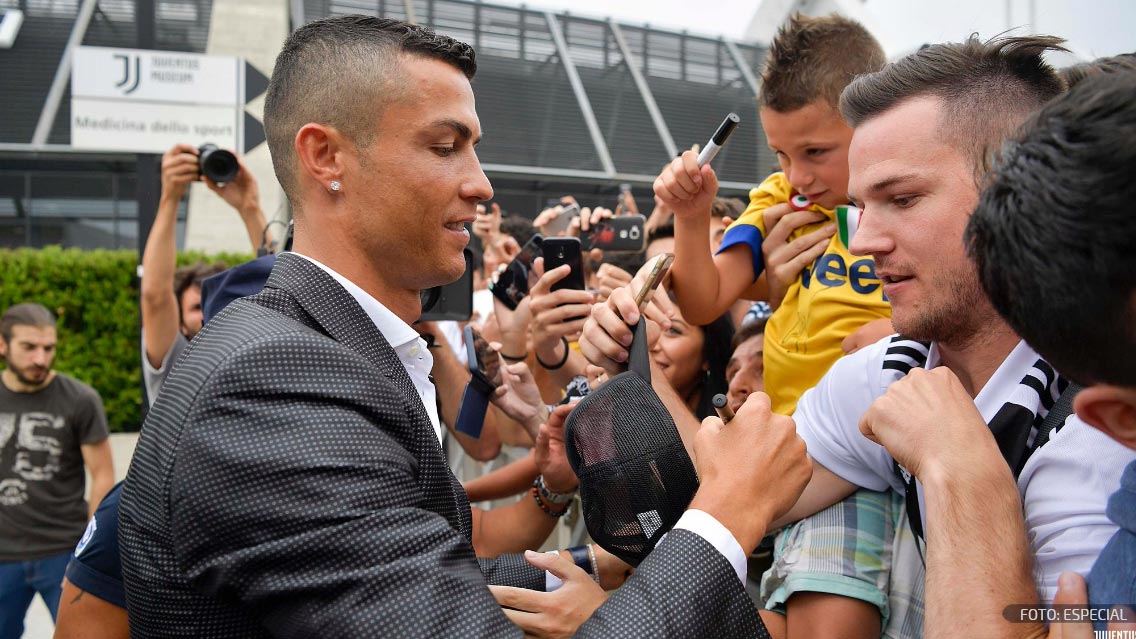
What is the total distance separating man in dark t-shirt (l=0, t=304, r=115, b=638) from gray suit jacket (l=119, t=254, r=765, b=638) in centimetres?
369

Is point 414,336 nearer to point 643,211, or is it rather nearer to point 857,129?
point 857,129

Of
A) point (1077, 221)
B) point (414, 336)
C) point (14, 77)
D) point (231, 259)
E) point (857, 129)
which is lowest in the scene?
point (231, 259)

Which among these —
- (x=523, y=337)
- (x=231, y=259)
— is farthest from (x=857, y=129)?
(x=231, y=259)

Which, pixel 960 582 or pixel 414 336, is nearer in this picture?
pixel 960 582

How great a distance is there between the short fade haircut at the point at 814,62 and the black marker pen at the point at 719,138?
9.0 inches

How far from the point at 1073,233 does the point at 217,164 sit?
3713mm

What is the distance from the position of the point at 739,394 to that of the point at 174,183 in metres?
2.62

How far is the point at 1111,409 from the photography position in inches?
45.0

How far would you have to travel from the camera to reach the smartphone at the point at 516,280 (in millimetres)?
3414

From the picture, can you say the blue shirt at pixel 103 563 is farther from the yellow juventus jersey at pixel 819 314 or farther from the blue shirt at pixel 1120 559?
the blue shirt at pixel 1120 559

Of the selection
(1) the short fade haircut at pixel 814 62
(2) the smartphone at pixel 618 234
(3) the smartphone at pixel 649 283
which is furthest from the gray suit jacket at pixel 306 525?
(2) the smartphone at pixel 618 234

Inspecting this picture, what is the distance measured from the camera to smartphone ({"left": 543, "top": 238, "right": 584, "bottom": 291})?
3.12m

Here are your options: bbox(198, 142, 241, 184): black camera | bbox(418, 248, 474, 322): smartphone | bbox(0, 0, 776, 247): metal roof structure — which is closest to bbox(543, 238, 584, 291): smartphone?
bbox(418, 248, 474, 322): smartphone

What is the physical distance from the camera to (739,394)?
10.0 feet
